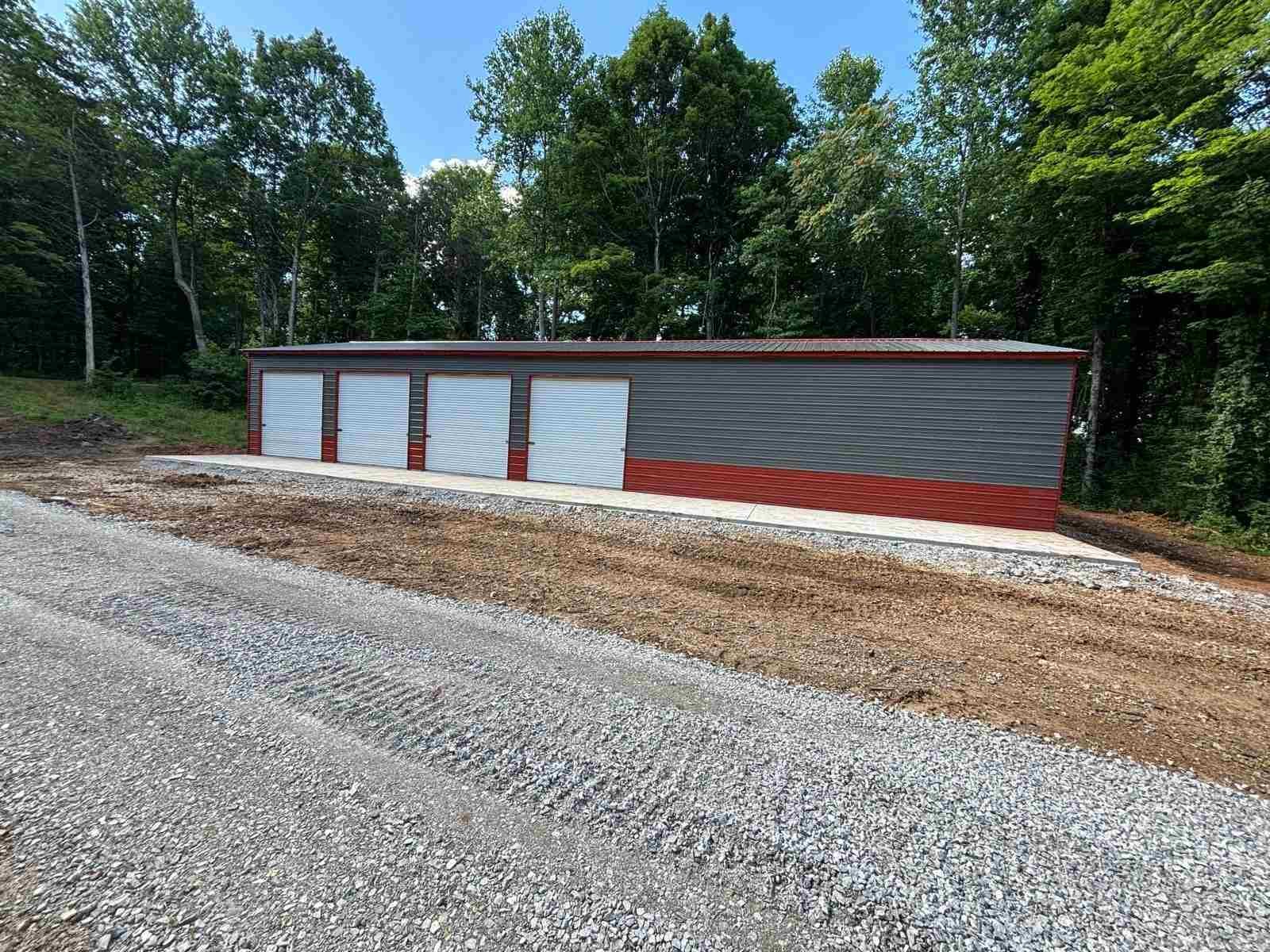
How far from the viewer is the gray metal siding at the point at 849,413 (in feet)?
22.8

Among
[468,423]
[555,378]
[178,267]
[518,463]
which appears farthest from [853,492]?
[178,267]

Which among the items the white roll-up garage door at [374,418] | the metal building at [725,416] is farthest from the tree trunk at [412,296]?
the white roll-up garage door at [374,418]

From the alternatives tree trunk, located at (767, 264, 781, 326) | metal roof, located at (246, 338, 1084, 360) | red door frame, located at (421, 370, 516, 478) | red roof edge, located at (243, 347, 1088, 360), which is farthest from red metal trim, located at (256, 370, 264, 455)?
tree trunk, located at (767, 264, 781, 326)

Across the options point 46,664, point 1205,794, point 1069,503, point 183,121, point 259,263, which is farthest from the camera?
point 259,263

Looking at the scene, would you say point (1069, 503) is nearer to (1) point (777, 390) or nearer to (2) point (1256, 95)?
(2) point (1256, 95)

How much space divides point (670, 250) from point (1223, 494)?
1623 cm

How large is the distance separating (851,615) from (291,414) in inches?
520

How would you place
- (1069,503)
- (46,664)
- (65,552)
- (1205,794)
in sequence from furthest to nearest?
(1069,503) → (65,552) → (46,664) → (1205,794)

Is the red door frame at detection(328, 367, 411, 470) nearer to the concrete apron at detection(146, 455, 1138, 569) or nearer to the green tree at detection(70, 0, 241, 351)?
the concrete apron at detection(146, 455, 1138, 569)

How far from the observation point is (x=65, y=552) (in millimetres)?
4336

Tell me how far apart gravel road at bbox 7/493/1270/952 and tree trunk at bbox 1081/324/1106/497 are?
12.1 meters

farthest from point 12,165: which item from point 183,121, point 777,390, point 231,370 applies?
point 777,390

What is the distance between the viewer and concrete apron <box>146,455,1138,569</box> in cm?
612

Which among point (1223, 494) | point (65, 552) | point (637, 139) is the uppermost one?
point (637, 139)
